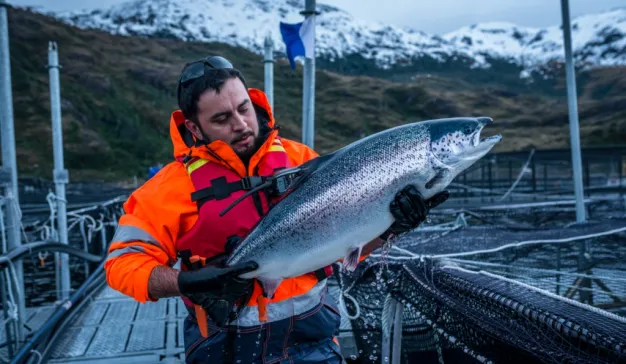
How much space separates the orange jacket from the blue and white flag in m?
3.00

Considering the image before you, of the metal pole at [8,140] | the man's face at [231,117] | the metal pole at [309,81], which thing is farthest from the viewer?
the metal pole at [309,81]

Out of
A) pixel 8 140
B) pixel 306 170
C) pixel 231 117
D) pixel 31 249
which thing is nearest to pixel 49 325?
pixel 31 249

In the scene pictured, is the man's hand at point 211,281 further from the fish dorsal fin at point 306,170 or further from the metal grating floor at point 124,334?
the metal grating floor at point 124,334

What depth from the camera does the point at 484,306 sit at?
2205mm

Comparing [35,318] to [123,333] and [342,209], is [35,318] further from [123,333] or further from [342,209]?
[342,209]

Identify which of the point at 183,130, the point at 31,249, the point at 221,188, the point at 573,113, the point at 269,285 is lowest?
the point at 31,249

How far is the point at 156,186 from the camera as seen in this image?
2369 mm

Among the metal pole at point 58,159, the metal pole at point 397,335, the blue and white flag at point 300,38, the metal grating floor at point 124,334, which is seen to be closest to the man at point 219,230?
the metal pole at point 397,335

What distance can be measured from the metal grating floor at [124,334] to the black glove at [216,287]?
272 centimetres

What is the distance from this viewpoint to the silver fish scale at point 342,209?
7.19 ft

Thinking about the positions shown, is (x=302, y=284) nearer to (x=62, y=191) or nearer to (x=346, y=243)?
(x=346, y=243)

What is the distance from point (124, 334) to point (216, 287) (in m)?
3.95

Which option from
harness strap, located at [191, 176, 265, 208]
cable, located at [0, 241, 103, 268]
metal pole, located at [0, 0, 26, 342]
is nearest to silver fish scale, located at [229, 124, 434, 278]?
harness strap, located at [191, 176, 265, 208]

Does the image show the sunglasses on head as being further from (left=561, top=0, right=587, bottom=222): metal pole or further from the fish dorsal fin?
(left=561, top=0, right=587, bottom=222): metal pole
